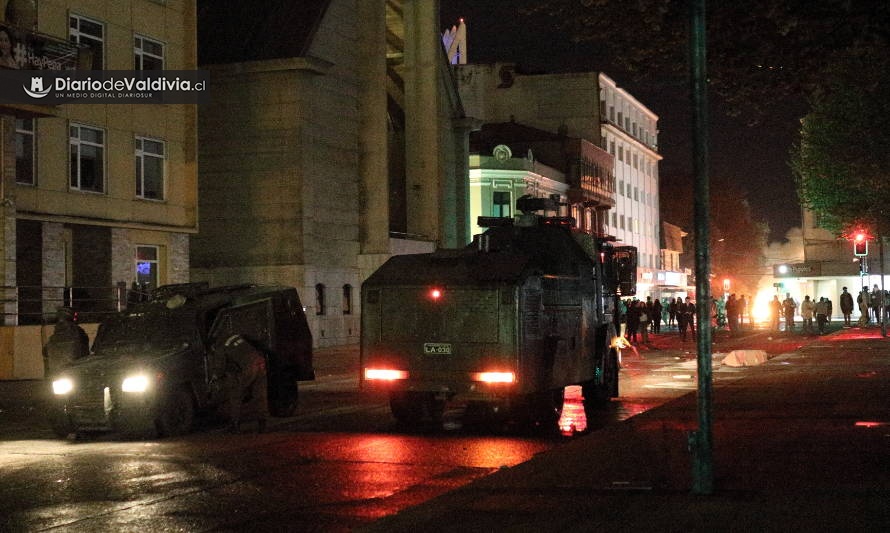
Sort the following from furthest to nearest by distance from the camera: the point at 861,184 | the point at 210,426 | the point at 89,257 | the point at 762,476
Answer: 1. the point at 861,184
2. the point at 89,257
3. the point at 210,426
4. the point at 762,476

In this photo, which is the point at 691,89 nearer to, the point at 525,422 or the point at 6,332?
the point at 525,422

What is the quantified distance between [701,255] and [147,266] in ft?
96.5

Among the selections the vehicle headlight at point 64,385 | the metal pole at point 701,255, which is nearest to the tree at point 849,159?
the vehicle headlight at point 64,385

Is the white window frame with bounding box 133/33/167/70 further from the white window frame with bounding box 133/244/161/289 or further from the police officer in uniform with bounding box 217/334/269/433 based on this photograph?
the police officer in uniform with bounding box 217/334/269/433

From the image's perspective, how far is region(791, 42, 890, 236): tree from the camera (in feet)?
136

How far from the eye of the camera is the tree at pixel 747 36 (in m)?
12.6

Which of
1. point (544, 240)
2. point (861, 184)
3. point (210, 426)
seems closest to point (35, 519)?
point (210, 426)

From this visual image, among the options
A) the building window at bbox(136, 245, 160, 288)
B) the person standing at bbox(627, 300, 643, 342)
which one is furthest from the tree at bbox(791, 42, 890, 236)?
the building window at bbox(136, 245, 160, 288)

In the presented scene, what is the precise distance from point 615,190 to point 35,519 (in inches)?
3445

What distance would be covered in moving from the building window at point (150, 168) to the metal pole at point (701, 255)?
28626mm

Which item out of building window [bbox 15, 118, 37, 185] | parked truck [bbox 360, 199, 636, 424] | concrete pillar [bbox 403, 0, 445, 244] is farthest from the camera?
concrete pillar [bbox 403, 0, 445, 244]

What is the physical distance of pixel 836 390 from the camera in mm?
20609

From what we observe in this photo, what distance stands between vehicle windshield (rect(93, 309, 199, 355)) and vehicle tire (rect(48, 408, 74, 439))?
1.22 meters

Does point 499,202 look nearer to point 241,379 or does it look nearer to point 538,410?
point 538,410
